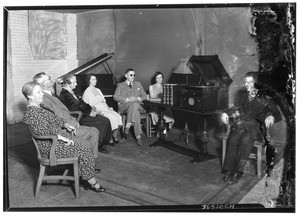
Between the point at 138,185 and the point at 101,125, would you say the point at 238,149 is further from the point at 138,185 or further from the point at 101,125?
the point at 101,125

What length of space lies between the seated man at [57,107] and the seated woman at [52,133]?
42 cm

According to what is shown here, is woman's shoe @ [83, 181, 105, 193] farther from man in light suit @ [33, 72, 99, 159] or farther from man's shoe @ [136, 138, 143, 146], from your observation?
man's shoe @ [136, 138, 143, 146]

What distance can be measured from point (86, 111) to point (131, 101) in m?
0.83

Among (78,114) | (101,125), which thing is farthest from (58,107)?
(101,125)

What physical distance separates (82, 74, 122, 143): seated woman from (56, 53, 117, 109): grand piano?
0.83ft

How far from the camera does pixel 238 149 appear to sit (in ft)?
11.7

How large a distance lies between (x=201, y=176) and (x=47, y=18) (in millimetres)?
2834

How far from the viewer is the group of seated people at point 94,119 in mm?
3090

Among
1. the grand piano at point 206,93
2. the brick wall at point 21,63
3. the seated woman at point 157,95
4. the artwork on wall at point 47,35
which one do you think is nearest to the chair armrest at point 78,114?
the brick wall at point 21,63

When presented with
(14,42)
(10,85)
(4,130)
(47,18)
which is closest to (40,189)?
(4,130)

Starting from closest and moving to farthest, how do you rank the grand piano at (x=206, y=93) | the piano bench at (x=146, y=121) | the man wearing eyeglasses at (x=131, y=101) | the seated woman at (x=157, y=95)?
the grand piano at (x=206, y=93), the seated woman at (x=157, y=95), the man wearing eyeglasses at (x=131, y=101), the piano bench at (x=146, y=121)

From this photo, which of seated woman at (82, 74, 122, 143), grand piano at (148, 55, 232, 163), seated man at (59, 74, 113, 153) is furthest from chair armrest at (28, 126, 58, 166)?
grand piano at (148, 55, 232, 163)

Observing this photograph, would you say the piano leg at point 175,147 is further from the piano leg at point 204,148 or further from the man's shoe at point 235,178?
the man's shoe at point 235,178

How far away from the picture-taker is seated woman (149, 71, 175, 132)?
4.76 m
